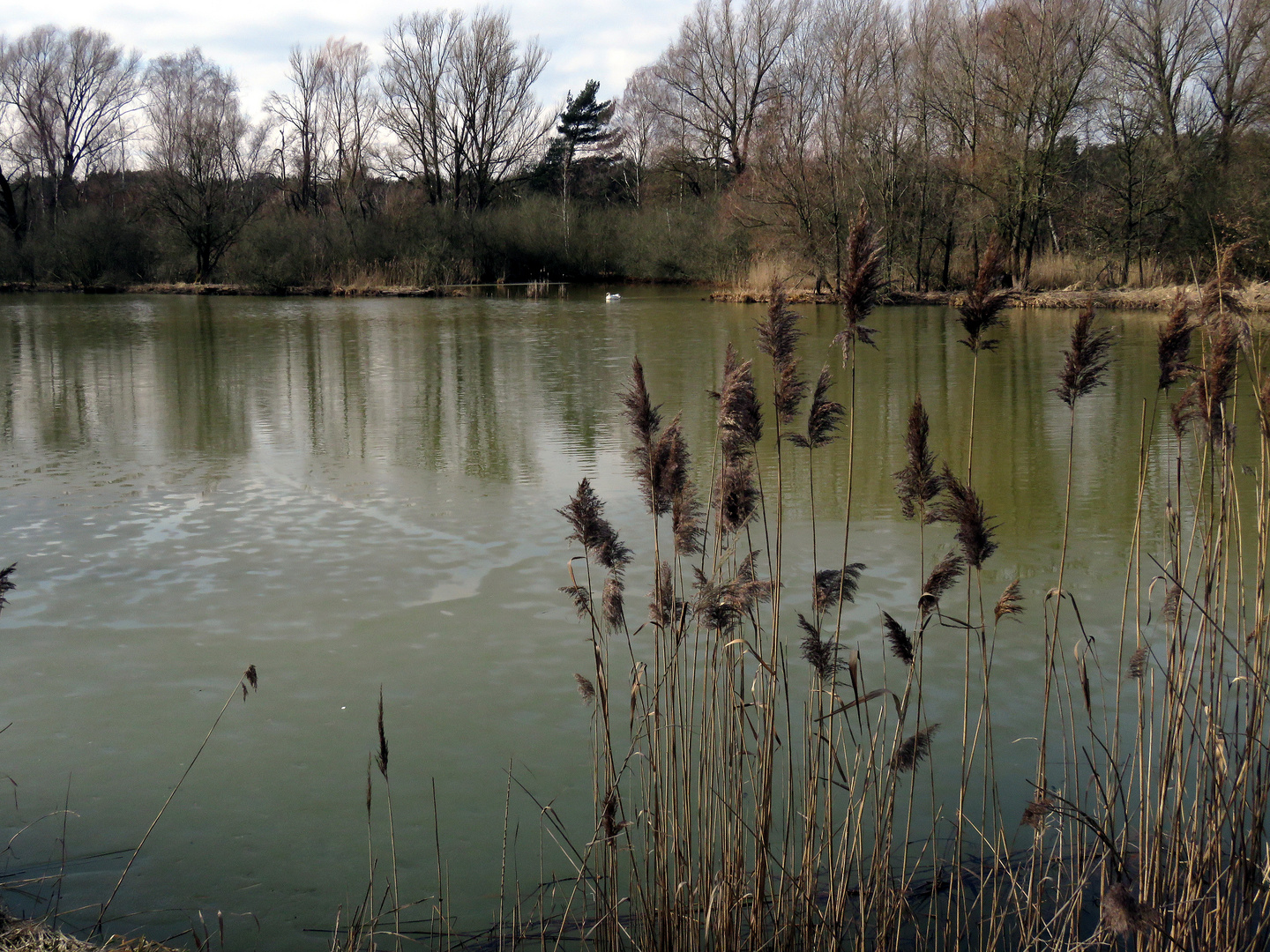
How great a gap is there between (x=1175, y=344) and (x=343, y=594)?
3.34 meters

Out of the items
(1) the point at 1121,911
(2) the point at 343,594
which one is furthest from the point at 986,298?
(2) the point at 343,594

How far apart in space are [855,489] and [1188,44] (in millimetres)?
24641

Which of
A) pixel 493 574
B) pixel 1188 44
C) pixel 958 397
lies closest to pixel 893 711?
pixel 493 574

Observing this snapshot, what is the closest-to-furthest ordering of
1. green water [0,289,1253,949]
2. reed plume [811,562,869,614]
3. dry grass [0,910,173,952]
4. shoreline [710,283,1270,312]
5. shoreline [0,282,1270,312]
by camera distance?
dry grass [0,910,173,952], reed plume [811,562,869,614], green water [0,289,1253,949], shoreline [710,283,1270,312], shoreline [0,282,1270,312]

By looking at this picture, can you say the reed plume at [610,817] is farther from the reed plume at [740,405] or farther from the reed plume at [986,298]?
the reed plume at [986,298]

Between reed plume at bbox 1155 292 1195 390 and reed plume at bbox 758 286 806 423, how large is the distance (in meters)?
0.81

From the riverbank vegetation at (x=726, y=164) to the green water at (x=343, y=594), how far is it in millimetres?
6702

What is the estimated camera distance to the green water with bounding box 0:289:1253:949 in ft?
9.11

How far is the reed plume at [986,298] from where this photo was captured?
2193mm

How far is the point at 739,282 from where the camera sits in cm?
2634

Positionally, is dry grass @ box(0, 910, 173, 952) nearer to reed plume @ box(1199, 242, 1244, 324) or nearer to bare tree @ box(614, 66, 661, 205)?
reed plume @ box(1199, 242, 1244, 324)

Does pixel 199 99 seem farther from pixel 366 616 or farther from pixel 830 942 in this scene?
pixel 830 942

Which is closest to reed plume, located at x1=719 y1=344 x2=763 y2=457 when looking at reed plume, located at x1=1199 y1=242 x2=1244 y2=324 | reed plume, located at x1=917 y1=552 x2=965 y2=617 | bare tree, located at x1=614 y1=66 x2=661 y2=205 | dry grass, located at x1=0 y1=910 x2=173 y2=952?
Answer: reed plume, located at x1=917 y1=552 x2=965 y2=617

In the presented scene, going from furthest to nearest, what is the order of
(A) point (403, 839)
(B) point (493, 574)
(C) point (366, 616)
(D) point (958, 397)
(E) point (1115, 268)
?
1. (E) point (1115, 268)
2. (D) point (958, 397)
3. (B) point (493, 574)
4. (C) point (366, 616)
5. (A) point (403, 839)
